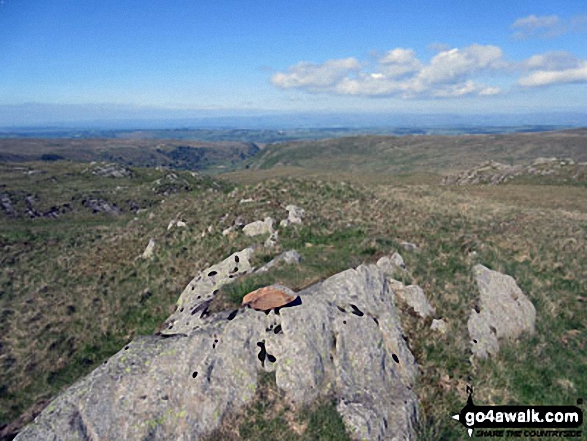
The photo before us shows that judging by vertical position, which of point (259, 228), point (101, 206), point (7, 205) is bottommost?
point (101, 206)

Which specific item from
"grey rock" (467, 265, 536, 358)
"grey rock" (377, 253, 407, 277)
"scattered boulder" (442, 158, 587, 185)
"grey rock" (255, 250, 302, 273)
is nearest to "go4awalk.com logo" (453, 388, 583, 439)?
"grey rock" (467, 265, 536, 358)

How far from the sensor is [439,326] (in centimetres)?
→ 1376

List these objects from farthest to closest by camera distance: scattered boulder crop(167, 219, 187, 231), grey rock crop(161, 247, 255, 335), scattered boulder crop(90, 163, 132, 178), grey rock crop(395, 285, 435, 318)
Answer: scattered boulder crop(90, 163, 132, 178) < scattered boulder crop(167, 219, 187, 231) < grey rock crop(395, 285, 435, 318) < grey rock crop(161, 247, 255, 335)

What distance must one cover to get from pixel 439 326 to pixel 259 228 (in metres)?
12.2

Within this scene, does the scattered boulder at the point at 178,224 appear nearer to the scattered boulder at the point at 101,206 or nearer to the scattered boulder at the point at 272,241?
the scattered boulder at the point at 272,241

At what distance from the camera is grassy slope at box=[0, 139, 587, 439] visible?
494 inches

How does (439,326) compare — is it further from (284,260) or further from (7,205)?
(7,205)

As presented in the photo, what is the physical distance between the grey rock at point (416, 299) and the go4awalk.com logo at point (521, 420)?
10.4ft

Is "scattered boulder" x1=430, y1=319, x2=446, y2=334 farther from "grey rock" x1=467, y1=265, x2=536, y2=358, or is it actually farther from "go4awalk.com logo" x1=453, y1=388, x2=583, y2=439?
"go4awalk.com logo" x1=453, y1=388, x2=583, y2=439

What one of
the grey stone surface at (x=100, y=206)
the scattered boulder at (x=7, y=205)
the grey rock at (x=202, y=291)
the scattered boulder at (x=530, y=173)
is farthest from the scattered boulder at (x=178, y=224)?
the scattered boulder at (x=530, y=173)

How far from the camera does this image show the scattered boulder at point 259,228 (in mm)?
22078

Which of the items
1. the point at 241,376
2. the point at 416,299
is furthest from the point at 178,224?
the point at 416,299

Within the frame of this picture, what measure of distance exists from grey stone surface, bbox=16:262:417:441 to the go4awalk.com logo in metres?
2.11

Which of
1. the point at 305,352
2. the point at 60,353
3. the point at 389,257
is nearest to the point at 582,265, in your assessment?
the point at 389,257
